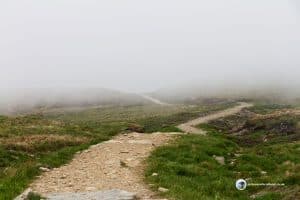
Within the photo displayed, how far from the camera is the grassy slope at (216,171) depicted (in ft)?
68.2

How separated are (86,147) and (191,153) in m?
8.35

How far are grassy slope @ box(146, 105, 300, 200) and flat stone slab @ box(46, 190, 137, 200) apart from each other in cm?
163

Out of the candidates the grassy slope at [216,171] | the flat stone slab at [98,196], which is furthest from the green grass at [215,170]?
the flat stone slab at [98,196]

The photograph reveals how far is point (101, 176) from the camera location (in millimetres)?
25125

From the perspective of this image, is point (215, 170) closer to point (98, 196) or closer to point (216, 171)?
point (216, 171)

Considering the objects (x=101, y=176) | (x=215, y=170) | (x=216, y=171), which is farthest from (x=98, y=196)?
(x=215, y=170)

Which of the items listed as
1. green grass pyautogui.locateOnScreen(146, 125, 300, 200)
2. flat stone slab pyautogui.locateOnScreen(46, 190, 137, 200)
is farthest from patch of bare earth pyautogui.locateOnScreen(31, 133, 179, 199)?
green grass pyautogui.locateOnScreen(146, 125, 300, 200)

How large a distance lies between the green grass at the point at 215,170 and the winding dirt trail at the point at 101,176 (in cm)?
84

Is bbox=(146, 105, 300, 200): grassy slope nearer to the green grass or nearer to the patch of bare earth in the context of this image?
the green grass

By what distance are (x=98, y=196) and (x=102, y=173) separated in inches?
250

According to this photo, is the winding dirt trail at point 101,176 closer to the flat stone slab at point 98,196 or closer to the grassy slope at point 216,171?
the flat stone slab at point 98,196

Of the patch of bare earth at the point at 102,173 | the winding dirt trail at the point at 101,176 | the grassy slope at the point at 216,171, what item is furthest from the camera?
the patch of bare earth at the point at 102,173

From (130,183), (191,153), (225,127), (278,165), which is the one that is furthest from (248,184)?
(225,127)

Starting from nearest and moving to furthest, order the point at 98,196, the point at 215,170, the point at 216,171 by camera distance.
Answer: the point at 98,196
the point at 216,171
the point at 215,170
